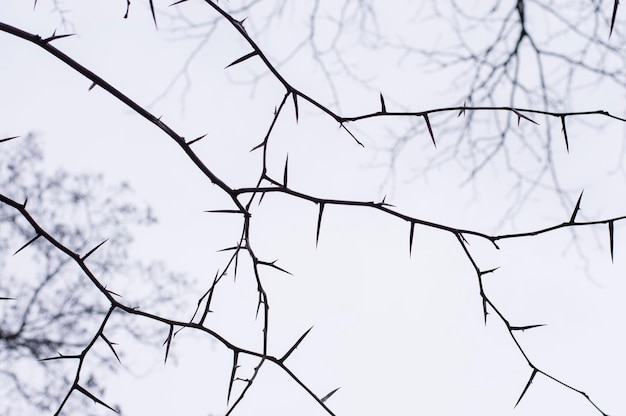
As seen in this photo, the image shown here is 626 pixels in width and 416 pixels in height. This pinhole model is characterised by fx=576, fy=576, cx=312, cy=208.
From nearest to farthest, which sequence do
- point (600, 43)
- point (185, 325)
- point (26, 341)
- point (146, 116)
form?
point (185, 325) → point (146, 116) → point (600, 43) → point (26, 341)

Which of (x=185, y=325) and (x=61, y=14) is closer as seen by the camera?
(x=185, y=325)

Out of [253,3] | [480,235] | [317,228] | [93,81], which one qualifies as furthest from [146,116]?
[253,3]

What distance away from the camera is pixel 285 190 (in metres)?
0.84

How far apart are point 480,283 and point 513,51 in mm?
2130

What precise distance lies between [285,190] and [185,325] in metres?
0.24

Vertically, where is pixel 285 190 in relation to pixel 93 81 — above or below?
below

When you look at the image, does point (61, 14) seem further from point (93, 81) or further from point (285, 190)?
point (285, 190)

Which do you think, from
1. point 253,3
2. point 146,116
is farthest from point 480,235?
point 253,3

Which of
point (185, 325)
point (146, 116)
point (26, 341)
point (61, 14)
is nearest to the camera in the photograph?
point (185, 325)

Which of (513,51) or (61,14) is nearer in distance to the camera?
(61,14)

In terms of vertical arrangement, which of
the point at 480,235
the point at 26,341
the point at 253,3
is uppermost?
the point at 26,341

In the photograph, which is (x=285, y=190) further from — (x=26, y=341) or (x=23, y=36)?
(x=26, y=341)

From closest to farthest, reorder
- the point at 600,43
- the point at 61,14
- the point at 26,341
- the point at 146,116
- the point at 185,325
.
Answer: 1. the point at 185,325
2. the point at 146,116
3. the point at 61,14
4. the point at 600,43
5. the point at 26,341

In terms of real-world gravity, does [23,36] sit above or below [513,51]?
below
